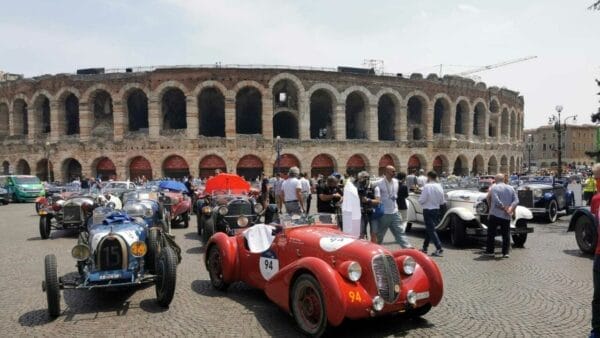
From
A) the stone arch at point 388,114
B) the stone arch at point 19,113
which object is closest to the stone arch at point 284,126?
the stone arch at point 388,114

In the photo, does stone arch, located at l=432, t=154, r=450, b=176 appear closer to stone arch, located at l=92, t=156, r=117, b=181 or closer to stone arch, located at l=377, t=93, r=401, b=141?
stone arch, located at l=377, t=93, r=401, b=141

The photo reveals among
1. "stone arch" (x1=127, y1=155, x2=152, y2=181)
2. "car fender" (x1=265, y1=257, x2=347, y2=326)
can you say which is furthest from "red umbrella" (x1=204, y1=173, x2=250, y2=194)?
"stone arch" (x1=127, y1=155, x2=152, y2=181)

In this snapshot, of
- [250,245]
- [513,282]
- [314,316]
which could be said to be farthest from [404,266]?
[513,282]

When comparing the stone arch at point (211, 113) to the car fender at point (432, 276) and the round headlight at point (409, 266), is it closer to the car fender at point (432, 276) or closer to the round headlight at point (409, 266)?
the car fender at point (432, 276)

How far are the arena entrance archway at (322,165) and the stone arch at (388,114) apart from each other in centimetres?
665

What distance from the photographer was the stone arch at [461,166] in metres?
38.5

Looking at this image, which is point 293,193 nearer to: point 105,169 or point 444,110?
point 105,169

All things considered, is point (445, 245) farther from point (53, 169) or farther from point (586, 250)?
point (53, 169)

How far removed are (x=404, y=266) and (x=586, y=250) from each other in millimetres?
6429

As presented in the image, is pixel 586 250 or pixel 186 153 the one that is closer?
pixel 586 250

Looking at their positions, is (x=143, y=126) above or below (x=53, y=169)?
above

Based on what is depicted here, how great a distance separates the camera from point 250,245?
19.5 feet

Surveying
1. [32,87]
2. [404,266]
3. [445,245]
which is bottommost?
[445,245]

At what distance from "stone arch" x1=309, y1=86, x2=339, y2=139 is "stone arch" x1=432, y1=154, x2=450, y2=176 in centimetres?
962
